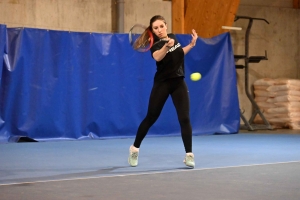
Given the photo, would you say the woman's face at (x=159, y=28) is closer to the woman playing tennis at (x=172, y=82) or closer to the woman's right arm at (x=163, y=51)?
the woman playing tennis at (x=172, y=82)

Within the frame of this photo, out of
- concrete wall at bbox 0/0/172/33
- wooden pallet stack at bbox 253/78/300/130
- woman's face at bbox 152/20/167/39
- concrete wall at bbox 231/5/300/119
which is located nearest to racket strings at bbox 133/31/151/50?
woman's face at bbox 152/20/167/39

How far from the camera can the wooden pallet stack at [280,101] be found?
1288 centimetres

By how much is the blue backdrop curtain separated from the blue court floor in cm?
103

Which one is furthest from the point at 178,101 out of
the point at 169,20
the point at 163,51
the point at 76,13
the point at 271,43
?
the point at 271,43

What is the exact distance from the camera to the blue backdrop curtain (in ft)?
30.8

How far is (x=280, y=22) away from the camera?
1444cm

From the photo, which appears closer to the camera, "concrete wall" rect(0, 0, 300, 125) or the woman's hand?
the woman's hand

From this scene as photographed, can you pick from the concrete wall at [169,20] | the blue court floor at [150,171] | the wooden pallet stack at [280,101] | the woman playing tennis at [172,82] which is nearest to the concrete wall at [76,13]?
the concrete wall at [169,20]

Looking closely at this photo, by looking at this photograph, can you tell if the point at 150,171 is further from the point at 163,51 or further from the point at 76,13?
the point at 76,13

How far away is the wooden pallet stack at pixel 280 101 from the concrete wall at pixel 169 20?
55 cm

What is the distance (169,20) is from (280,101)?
10.3ft

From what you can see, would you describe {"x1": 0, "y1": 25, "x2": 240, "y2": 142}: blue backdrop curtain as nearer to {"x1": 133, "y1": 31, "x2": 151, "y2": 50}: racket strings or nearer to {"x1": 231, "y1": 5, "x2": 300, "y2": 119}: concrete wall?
{"x1": 231, "y1": 5, "x2": 300, "y2": 119}: concrete wall

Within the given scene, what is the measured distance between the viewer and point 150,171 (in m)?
5.39

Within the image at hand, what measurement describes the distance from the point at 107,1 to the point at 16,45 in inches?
111
